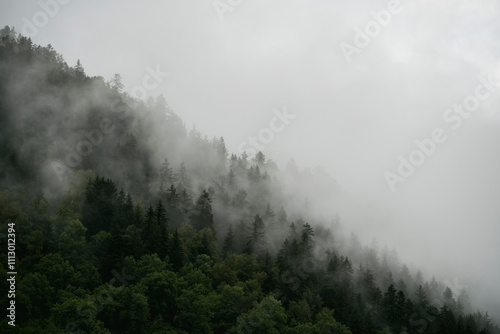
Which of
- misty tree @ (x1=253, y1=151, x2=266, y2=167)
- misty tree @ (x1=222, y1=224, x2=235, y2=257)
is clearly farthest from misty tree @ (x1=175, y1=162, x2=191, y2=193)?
misty tree @ (x1=253, y1=151, x2=266, y2=167)

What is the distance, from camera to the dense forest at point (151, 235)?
88250mm

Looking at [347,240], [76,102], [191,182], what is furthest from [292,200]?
[76,102]

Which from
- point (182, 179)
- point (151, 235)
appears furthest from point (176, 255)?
point (182, 179)

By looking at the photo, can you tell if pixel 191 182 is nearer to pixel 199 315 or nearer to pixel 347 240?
pixel 347 240

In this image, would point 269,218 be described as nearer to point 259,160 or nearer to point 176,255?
point 259,160

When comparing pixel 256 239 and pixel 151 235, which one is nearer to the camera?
pixel 151 235

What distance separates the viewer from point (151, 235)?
10650cm

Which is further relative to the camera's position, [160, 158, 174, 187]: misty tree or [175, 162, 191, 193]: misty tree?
[175, 162, 191, 193]: misty tree

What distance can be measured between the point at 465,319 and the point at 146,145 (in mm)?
109221

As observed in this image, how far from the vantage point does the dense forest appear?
88250 millimetres

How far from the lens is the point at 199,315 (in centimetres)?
8944

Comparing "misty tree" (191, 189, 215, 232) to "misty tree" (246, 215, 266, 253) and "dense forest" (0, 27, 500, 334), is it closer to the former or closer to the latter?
"dense forest" (0, 27, 500, 334)

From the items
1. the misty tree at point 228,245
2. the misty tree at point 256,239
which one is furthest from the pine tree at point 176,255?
the misty tree at point 256,239

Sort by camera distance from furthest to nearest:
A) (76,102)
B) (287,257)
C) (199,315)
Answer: (76,102)
(287,257)
(199,315)
